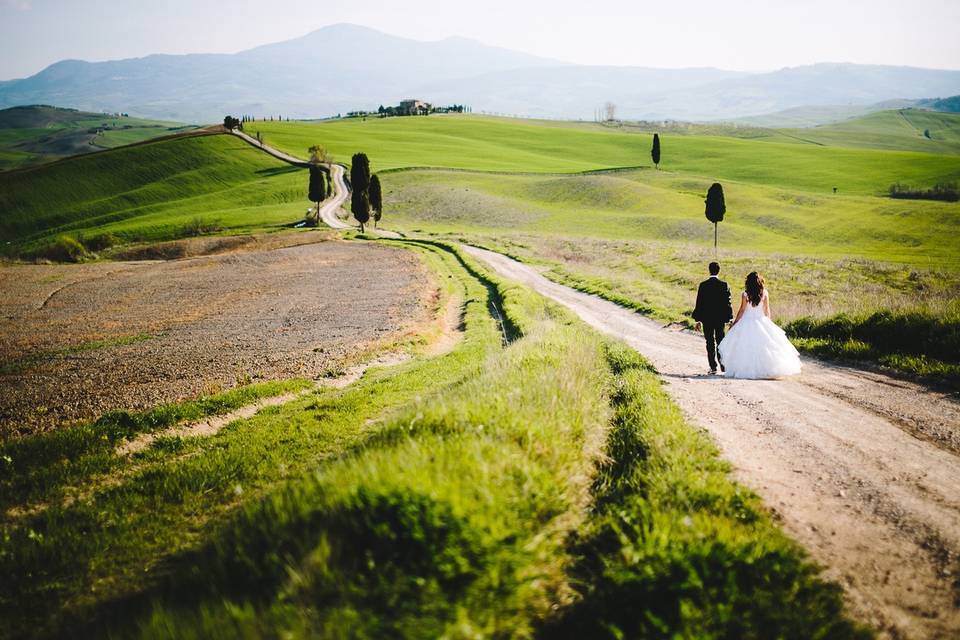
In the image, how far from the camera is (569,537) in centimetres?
498

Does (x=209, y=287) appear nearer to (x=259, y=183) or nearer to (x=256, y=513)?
(x=256, y=513)

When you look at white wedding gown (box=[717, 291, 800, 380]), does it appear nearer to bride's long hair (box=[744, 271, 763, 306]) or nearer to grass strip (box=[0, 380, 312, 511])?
bride's long hair (box=[744, 271, 763, 306])

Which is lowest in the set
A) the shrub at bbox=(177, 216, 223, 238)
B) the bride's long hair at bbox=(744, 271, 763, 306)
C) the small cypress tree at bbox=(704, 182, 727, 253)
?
the bride's long hair at bbox=(744, 271, 763, 306)

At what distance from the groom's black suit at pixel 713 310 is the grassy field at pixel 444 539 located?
6002 mm

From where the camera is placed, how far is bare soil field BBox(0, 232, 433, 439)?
1389 centimetres

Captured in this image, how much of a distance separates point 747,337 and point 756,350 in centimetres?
45

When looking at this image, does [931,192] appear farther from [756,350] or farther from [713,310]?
[756,350]

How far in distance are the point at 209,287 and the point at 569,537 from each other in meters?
34.2

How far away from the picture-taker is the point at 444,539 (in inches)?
149

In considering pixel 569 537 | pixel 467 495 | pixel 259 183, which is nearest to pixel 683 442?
pixel 569 537

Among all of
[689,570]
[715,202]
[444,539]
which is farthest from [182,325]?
[715,202]

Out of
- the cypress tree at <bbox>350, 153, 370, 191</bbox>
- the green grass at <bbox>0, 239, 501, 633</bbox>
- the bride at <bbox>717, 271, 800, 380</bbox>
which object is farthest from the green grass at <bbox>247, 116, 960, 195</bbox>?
the green grass at <bbox>0, 239, 501, 633</bbox>

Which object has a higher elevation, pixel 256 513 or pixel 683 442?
pixel 256 513

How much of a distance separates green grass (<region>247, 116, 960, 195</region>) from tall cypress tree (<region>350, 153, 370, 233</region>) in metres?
35.2
